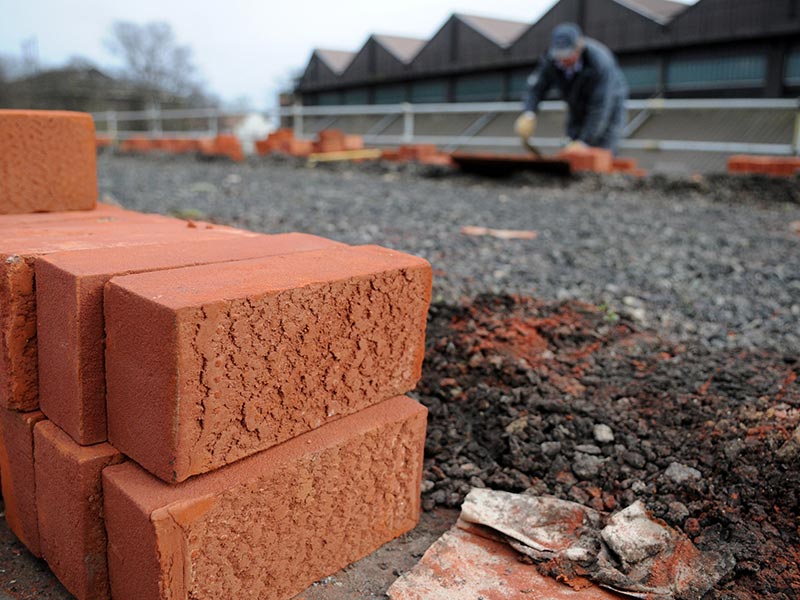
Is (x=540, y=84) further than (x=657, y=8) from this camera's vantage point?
No

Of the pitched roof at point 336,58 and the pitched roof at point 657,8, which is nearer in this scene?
the pitched roof at point 657,8

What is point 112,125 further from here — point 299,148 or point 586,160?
point 586,160

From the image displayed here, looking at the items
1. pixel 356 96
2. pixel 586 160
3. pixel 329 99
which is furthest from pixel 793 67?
pixel 329 99

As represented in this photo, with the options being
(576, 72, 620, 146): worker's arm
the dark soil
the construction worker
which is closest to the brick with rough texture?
the dark soil

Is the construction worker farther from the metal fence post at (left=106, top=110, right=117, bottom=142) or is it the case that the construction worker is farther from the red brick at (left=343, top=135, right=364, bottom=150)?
the metal fence post at (left=106, top=110, right=117, bottom=142)

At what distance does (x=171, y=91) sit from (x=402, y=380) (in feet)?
120

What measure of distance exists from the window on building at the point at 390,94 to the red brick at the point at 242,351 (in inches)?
1042

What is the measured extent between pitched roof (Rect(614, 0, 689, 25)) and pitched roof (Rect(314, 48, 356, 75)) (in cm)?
1433

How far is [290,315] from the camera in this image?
1.43 metres

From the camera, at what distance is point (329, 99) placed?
31188mm

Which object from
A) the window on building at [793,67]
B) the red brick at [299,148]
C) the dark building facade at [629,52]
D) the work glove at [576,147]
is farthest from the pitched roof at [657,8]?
the red brick at [299,148]

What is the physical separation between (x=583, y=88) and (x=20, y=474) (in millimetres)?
9335

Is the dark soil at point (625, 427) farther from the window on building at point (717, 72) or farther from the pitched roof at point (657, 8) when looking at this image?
the pitched roof at point (657, 8)

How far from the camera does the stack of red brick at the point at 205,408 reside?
1312mm
